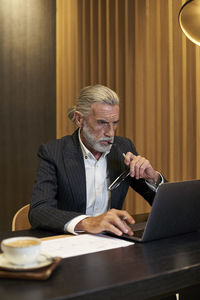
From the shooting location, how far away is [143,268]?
107 cm

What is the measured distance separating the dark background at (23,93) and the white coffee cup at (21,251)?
2.53 m

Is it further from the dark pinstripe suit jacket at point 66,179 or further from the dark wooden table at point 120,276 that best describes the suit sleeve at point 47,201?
the dark wooden table at point 120,276

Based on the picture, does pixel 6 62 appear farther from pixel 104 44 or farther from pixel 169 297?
pixel 169 297

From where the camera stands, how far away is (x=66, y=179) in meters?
2.06

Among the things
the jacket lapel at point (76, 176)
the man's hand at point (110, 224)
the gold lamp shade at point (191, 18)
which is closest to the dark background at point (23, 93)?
the jacket lapel at point (76, 176)

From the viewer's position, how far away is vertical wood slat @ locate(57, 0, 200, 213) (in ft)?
10.1

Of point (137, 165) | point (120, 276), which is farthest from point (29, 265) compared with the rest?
point (137, 165)

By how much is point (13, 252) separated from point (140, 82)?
8.88 ft

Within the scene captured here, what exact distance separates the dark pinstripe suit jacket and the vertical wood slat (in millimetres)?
936

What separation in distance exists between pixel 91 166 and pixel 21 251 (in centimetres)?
134

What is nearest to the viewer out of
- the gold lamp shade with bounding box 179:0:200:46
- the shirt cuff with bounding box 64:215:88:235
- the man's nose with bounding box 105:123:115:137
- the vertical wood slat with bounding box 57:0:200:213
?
the shirt cuff with bounding box 64:215:88:235

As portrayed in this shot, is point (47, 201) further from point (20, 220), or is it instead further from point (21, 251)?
point (21, 251)

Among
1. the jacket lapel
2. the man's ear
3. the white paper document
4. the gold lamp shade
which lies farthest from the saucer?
the gold lamp shade

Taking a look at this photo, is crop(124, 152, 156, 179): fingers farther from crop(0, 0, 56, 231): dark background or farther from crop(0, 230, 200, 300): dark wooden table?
crop(0, 0, 56, 231): dark background
